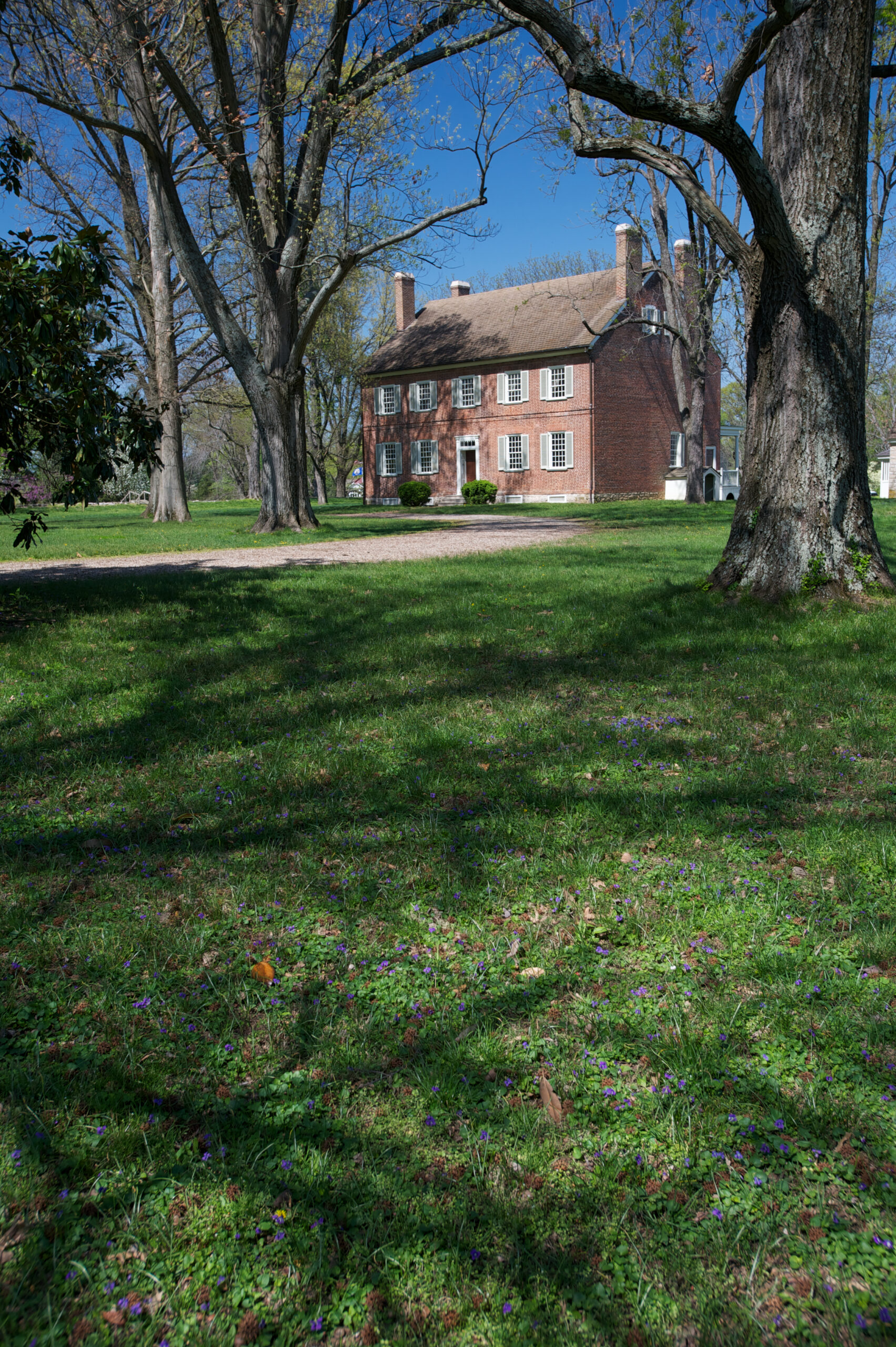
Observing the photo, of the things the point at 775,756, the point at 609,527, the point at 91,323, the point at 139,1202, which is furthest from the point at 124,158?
the point at 139,1202

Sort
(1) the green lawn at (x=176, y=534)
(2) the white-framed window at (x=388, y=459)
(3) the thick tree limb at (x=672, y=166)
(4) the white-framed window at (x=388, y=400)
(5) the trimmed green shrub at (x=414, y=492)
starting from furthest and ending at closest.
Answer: (2) the white-framed window at (x=388, y=459) < (4) the white-framed window at (x=388, y=400) < (5) the trimmed green shrub at (x=414, y=492) < (1) the green lawn at (x=176, y=534) < (3) the thick tree limb at (x=672, y=166)

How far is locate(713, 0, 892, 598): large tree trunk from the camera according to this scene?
7.72 m

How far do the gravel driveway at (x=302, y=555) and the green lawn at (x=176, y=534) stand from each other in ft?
1.89

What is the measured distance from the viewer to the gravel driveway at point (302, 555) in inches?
506

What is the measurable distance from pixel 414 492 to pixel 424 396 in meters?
5.90

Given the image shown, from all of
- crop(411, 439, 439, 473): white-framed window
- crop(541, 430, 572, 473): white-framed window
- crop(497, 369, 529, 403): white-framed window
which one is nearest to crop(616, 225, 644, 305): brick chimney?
crop(497, 369, 529, 403): white-framed window

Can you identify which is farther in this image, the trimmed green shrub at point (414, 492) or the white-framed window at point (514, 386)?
the trimmed green shrub at point (414, 492)

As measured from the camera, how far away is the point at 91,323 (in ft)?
25.8

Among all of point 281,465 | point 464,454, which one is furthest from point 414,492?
point 281,465

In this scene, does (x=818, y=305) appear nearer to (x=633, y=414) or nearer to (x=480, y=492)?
(x=480, y=492)

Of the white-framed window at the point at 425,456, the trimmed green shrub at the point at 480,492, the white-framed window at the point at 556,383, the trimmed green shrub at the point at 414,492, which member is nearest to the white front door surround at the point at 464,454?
the white-framed window at the point at 425,456

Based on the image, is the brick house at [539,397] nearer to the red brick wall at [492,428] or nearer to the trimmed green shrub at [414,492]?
the red brick wall at [492,428]

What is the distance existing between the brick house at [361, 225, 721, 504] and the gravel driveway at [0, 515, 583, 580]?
18.3 meters

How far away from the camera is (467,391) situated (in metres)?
41.3
